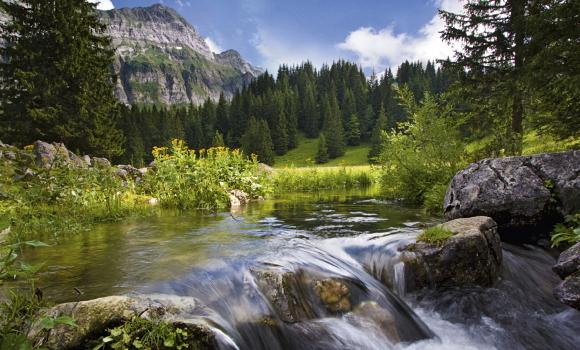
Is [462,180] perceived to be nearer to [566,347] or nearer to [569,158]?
[569,158]

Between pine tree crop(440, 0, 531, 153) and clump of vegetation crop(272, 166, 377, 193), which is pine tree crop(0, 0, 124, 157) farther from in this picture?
pine tree crop(440, 0, 531, 153)

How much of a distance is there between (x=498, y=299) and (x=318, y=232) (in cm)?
325

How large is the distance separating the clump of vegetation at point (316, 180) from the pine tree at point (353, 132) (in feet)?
241

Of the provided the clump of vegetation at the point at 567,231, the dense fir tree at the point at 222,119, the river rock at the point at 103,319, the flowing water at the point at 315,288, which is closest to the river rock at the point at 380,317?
the flowing water at the point at 315,288

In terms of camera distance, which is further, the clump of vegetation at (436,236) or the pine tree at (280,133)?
the pine tree at (280,133)

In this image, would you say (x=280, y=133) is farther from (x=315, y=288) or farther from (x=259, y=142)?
(x=315, y=288)

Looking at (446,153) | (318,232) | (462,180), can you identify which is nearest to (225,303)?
(318,232)

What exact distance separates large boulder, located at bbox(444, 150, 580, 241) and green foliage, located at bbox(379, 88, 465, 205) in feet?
9.57

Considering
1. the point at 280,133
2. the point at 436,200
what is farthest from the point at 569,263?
the point at 280,133

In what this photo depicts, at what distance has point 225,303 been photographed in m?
4.08

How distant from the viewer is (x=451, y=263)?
18.1ft

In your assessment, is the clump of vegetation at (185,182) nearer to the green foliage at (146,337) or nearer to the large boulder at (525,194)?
the large boulder at (525,194)

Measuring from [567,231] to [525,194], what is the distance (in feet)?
3.70

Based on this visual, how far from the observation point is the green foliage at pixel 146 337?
299 centimetres
